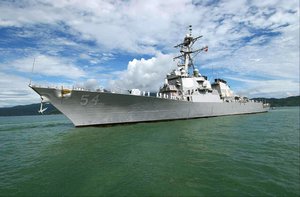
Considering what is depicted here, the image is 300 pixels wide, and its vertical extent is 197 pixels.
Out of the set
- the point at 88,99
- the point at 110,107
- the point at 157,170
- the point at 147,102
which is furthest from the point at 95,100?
the point at 157,170

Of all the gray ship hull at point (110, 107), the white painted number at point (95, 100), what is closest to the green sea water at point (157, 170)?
the gray ship hull at point (110, 107)

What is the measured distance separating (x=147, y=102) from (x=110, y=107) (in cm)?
367

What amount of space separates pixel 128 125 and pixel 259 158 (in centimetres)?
1354

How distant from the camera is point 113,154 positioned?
31.9ft

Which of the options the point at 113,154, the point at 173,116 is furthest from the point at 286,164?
the point at 173,116

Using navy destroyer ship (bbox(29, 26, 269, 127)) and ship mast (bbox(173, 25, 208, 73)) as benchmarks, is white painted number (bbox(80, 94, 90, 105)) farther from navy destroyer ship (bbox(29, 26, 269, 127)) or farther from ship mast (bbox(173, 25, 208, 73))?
ship mast (bbox(173, 25, 208, 73))

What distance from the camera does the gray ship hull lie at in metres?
17.5

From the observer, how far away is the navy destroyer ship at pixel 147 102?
57.7 feet

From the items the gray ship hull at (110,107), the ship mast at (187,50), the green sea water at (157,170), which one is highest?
the ship mast at (187,50)

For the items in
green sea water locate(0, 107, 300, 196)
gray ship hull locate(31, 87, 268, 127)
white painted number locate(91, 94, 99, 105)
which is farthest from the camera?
white painted number locate(91, 94, 99, 105)

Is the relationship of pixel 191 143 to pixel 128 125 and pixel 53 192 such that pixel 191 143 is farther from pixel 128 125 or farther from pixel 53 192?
pixel 128 125

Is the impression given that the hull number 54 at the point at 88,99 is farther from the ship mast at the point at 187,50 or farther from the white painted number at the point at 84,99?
the ship mast at the point at 187,50

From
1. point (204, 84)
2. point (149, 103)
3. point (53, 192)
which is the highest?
point (204, 84)

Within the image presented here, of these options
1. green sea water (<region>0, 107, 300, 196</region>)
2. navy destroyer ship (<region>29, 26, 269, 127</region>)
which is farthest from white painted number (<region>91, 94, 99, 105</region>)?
green sea water (<region>0, 107, 300, 196</region>)
